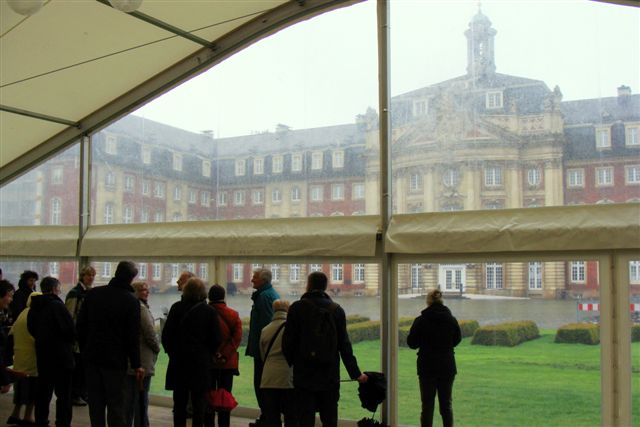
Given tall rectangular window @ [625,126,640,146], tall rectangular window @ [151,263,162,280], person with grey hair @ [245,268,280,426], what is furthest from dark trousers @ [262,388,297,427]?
tall rectangular window @ [625,126,640,146]

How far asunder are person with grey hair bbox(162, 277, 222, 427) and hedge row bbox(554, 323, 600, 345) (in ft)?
10.2

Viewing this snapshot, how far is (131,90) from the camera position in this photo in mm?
9102

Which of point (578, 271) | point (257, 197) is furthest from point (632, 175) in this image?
point (257, 197)

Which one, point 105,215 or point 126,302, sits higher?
point 105,215

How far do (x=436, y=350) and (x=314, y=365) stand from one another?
5.20ft

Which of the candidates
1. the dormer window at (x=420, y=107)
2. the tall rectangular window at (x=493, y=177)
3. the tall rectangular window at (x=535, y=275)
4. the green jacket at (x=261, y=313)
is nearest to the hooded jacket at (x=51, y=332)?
the green jacket at (x=261, y=313)

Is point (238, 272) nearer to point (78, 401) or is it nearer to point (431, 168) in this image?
point (78, 401)

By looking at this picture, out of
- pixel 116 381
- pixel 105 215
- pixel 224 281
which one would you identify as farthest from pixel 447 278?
pixel 105 215

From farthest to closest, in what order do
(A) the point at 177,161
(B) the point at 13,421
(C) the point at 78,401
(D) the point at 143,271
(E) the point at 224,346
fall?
(D) the point at 143,271, (A) the point at 177,161, (C) the point at 78,401, (B) the point at 13,421, (E) the point at 224,346

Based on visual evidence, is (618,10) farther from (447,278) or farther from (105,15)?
(105,15)

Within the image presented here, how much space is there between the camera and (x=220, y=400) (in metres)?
6.04

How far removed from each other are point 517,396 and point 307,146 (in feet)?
11.2

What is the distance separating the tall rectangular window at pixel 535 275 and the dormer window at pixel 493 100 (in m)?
1.56

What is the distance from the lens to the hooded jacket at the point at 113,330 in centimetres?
533
